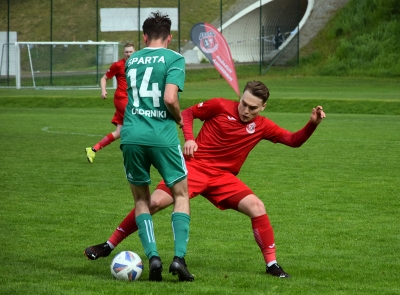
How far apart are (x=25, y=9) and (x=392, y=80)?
2717cm

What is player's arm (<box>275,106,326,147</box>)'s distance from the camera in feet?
20.9

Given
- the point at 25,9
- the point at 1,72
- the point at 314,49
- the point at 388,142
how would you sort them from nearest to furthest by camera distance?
the point at 388,142 < the point at 1,72 < the point at 314,49 < the point at 25,9

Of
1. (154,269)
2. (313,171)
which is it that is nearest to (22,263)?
(154,269)

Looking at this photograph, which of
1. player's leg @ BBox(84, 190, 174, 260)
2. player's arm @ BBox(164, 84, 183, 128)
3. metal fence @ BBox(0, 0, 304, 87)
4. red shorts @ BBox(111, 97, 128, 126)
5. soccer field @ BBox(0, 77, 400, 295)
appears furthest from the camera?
metal fence @ BBox(0, 0, 304, 87)

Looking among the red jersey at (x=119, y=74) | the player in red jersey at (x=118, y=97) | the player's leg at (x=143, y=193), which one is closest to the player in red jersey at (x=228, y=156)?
the player's leg at (x=143, y=193)

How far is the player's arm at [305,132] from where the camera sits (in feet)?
20.9

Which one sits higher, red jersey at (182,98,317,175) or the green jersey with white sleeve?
the green jersey with white sleeve

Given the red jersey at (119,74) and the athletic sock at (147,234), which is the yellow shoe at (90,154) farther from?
the athletic sock at (147,234)

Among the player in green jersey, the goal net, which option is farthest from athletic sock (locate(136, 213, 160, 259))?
the goal net

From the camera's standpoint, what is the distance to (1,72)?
39000mm

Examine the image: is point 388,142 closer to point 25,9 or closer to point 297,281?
point 297,281

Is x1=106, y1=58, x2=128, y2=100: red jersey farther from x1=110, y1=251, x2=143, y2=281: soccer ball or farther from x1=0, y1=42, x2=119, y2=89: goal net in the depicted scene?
x1=0, y1=42, x2=119, y2=89: goal net

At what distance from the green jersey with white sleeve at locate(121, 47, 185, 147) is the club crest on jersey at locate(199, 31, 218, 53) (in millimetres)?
12523

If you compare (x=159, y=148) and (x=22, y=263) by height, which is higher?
(x=159, y=148)
